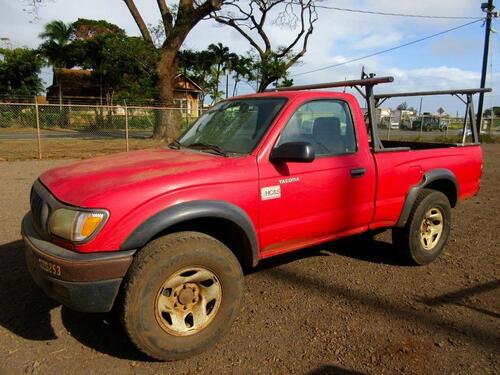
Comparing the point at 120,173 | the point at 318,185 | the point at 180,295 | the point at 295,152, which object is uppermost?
the point at 295,152

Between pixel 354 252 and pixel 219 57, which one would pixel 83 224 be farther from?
pixel 219 57

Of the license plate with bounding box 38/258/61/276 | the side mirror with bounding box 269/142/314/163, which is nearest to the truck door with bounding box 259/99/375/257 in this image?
the side mirror with bounding box 269/142/314/163

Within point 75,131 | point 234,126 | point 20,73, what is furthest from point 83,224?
point 20,73

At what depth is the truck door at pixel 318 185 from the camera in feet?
10.7

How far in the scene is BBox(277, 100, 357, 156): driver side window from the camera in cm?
352

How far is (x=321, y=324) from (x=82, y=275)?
182 centimetres

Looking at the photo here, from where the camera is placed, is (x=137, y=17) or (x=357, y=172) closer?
(x=357, y=172)

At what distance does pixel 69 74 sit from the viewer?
41.9 meters

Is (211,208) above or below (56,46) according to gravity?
below

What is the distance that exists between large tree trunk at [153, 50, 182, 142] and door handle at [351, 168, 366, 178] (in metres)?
15.6

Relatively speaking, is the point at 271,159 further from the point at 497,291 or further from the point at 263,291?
the point at 497,291

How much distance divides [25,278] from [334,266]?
10.0ft

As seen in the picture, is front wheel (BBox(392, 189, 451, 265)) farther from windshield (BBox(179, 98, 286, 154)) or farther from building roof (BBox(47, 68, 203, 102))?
building roof (BBox(47, 68, 203, 102))

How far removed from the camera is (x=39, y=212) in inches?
114
